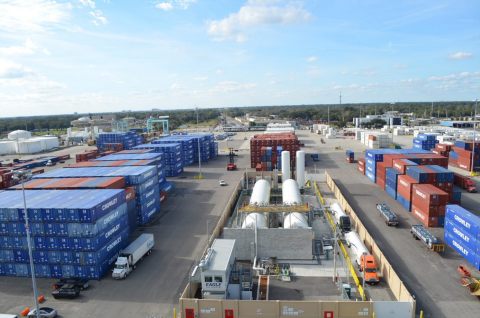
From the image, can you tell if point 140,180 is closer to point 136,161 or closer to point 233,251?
point 136,161

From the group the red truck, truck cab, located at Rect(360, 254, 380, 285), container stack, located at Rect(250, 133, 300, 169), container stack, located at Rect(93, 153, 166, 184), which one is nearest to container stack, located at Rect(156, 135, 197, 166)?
container stack, located at Rect(250, 133, 300, 169)

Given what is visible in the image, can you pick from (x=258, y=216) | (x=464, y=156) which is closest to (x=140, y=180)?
(x=258, y=216)

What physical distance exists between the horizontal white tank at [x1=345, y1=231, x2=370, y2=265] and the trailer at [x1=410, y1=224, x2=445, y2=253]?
5.99 metres

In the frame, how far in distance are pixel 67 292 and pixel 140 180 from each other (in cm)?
1731

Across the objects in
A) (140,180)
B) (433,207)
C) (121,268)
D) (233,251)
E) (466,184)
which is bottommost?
(121,268)

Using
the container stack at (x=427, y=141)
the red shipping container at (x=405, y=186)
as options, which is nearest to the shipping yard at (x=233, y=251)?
the red shipping container at (x=405, y=186)

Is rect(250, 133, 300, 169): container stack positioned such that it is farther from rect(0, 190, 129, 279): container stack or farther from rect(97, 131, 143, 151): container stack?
rect(0, 190, 129, 279): container stack

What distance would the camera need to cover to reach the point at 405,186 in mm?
45938

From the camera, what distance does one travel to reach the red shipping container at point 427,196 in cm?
3900

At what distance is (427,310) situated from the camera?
24.2 metres

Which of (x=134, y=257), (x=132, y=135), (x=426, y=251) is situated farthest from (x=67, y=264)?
(x=132, y=135)

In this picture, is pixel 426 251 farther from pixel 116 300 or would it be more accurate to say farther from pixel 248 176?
pixel 248 176

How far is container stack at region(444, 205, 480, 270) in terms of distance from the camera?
98.7 ft

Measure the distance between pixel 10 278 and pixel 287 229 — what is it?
24.6 metres
